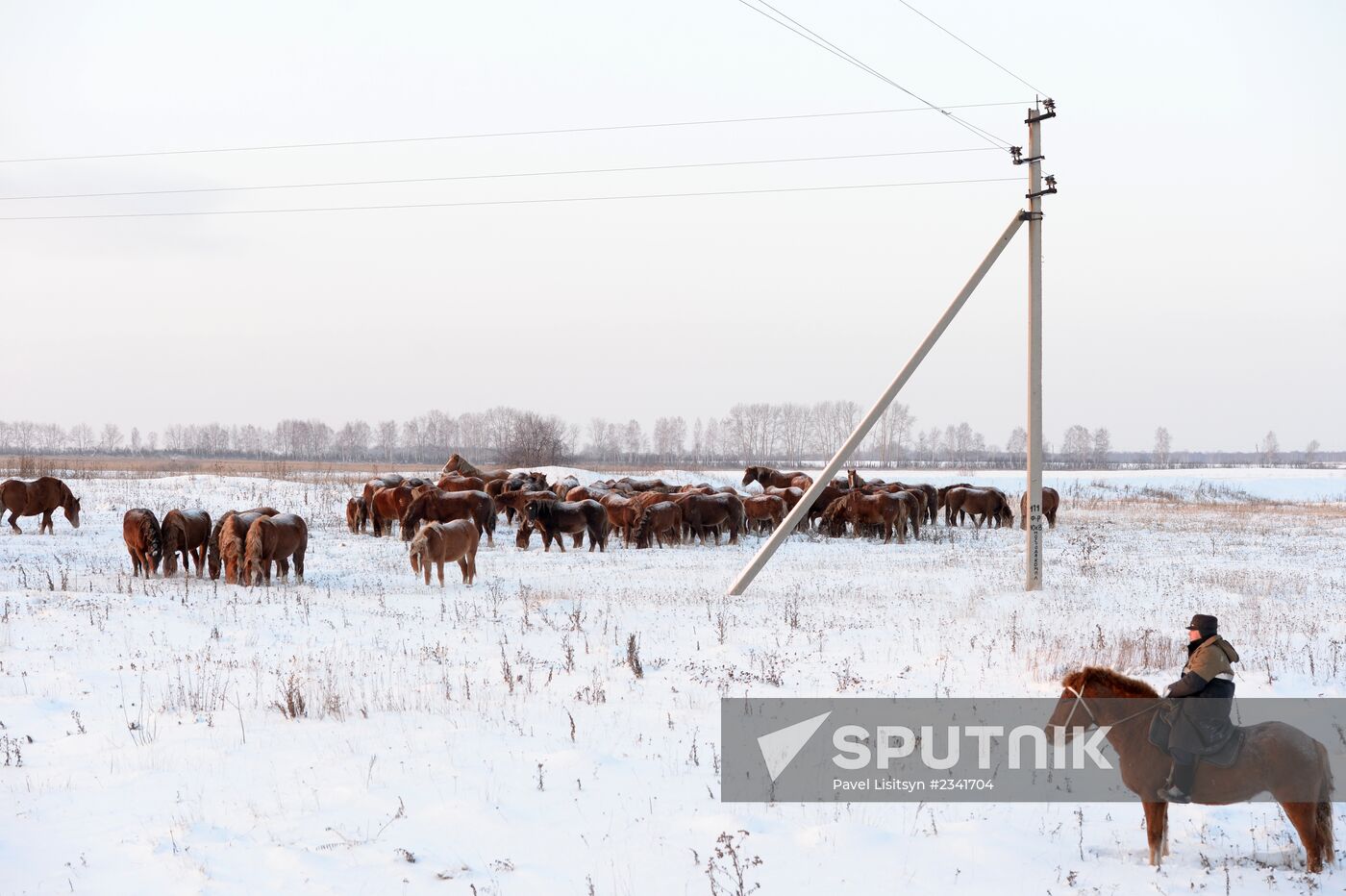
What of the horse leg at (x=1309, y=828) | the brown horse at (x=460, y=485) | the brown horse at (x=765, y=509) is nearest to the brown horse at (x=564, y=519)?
the brown horse at (x=460, y=485)

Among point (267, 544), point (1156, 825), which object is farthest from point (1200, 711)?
point (267, 544)

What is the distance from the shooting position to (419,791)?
6168 millimetres

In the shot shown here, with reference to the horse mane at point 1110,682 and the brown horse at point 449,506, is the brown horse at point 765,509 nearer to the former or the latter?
the brown horse at point 449,506

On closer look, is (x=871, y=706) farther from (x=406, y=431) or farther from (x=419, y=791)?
(x=406, y=431)

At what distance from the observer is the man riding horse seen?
5.04 m

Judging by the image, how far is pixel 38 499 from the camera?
24234 mm

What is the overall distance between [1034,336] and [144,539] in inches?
632

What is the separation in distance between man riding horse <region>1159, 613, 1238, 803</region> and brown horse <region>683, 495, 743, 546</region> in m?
21.1

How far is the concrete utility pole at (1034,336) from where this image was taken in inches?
610

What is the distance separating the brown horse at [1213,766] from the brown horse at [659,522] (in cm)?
1976

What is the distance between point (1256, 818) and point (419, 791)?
558cm

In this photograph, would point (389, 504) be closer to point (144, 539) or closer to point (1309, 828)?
point (144, 539)

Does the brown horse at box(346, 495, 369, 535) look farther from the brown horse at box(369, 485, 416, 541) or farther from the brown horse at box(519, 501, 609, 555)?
the brown horse at box(519, 501, 609, 555)

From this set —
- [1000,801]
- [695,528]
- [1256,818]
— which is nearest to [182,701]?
[1000,801]
